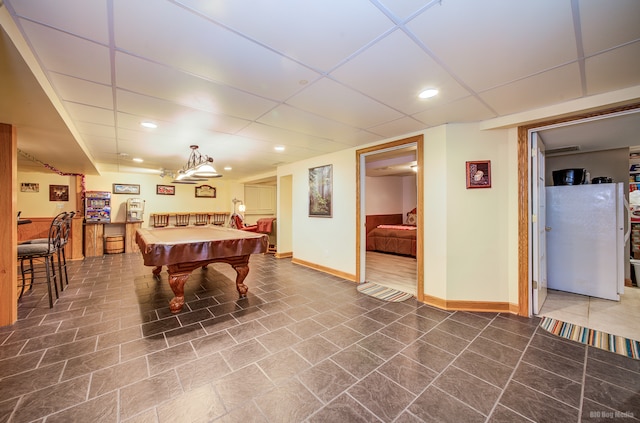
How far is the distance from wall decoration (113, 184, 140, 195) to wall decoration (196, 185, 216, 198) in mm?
1703

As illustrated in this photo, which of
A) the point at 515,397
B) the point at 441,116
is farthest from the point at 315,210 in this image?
the point at 515,397

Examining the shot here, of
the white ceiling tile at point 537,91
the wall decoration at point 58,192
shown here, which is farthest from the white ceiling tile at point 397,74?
the wall decoration at point 58,192

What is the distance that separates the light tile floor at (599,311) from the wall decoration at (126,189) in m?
9.69

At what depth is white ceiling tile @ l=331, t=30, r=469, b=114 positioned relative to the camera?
1.65 metres

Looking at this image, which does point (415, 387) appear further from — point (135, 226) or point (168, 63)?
point (135, 226)

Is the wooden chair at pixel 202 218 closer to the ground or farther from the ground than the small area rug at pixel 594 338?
farther from the ground

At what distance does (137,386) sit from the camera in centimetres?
175

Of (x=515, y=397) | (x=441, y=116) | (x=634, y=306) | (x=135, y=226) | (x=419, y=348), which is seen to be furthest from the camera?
(x=135, y=226)

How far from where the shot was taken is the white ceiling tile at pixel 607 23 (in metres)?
1.29

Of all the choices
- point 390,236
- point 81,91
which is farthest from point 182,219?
point 390,236

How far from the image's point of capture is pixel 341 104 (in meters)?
2.53

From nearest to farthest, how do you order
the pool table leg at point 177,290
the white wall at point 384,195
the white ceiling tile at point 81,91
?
the white ceiling tile at point 81,91, the pool table leg at point 177,290, the white wall at point 384,195

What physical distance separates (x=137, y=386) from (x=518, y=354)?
3.06 meters

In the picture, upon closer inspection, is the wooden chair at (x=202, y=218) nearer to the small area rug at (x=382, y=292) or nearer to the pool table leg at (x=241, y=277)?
the pool table leg at (x=241, y=277)
